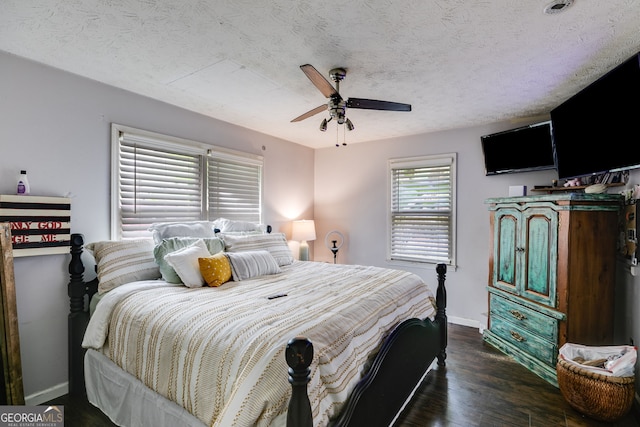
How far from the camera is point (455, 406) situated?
2240mm

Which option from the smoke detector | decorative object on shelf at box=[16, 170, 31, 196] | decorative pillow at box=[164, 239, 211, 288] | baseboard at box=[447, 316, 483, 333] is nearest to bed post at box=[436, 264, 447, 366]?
baseboard at box=[447, 316, 483, 333]

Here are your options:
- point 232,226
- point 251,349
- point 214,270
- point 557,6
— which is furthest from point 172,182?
point 557,6

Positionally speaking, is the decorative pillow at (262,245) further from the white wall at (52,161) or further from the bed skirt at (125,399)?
the bed skirt at (125,399)

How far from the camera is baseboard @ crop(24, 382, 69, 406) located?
2.22 metres

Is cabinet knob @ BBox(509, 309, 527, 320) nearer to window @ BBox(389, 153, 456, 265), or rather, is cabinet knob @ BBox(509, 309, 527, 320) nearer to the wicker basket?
the wicker basket

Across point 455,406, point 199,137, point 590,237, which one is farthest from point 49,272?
point 590,237

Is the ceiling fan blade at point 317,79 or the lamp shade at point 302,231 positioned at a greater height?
the ceiling fan blade at point 317,79

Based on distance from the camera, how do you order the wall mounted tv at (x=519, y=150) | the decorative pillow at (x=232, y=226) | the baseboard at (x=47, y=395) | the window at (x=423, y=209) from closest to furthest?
the baseboard at (x=47, y=395), the wall mounted tv at (x=519, y=150), the decorative pillow at (x=232, y=226), the window at (x=423, y=209)

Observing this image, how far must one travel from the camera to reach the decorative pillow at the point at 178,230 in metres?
2.77

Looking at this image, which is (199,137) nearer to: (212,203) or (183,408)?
(212,203)

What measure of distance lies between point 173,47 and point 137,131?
1.11 m

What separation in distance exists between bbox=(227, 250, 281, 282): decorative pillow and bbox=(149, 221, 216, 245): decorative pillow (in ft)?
1.55

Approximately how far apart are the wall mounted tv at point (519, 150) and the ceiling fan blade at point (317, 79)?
234 centimetres

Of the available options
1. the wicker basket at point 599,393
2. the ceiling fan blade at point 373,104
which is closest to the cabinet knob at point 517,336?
the wicker basket at point 599,393
